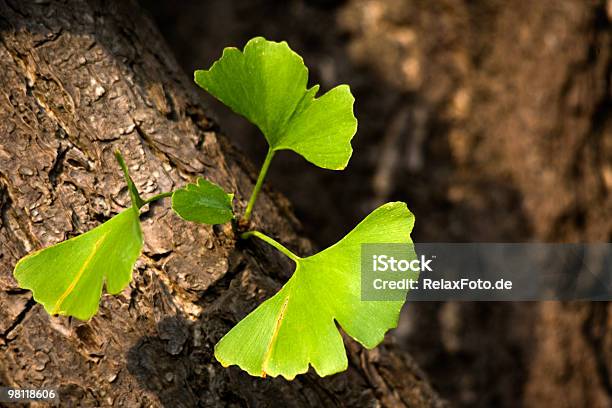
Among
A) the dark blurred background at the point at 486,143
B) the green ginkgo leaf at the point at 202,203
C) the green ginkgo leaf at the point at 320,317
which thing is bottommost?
the dark blurred background at the point at 486,143

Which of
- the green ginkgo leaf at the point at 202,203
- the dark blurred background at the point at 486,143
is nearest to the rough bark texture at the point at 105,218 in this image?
the green ginkgo leaf at the point at 202,203

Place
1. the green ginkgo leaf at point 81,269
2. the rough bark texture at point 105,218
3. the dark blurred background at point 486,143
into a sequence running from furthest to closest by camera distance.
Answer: the dark blurred background at point 486,143, the rough bark texture at point 105,218, the green ginkgo leaf at point 81,269

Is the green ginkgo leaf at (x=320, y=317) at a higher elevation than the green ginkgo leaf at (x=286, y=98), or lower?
lower

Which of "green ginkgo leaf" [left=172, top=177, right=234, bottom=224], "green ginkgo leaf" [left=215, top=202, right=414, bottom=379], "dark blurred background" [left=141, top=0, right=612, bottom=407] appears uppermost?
"green ginkgo leaf" [left=172, top=177, right=234, bottom=224]

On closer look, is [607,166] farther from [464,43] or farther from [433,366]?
[433,366]

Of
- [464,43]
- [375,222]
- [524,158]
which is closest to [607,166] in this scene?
[524,158]

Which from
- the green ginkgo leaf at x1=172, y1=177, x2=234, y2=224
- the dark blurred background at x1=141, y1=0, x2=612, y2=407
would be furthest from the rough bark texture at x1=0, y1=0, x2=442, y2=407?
the dark blurred background at x1=141, y1=0, x2=612, y2=407

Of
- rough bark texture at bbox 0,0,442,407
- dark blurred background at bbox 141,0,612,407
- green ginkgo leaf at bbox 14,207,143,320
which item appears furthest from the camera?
dark blurred background at bbox 141,0,612,407

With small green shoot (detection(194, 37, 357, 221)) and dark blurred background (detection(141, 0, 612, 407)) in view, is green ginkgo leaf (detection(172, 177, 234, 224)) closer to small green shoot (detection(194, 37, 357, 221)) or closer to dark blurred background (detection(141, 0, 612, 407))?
small green shoot (detection(194, 37, 357, 221))

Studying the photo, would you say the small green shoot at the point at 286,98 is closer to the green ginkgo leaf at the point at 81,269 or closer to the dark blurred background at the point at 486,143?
the green ginkgo leaf at the point at 81,269
